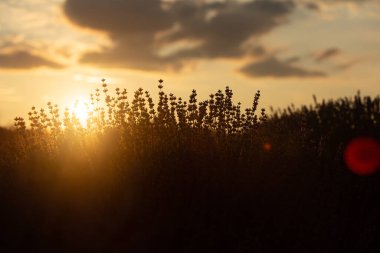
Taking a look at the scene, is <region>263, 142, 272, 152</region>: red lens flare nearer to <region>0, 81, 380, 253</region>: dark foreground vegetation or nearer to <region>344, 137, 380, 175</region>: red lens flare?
<region>0, 81, 380, 253</region>: dark foreground vegetation

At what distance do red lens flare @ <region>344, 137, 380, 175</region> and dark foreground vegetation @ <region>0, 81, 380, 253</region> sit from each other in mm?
146

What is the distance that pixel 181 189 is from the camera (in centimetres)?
554

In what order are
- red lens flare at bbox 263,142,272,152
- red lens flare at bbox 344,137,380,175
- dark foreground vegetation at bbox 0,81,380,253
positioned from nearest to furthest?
dark foreground vegetation at bbox 0,81,380,253 → red lens flare at bbox 263,142,272,152 → red lens flare at bbox 344,137,380,175

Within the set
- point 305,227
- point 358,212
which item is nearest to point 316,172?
point 358,212

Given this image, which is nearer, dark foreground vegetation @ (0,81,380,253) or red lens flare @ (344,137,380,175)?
dark foreground vegetation @ (0,81,380,253)

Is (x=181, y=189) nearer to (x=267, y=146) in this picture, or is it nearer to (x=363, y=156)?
(x=267, y=146)

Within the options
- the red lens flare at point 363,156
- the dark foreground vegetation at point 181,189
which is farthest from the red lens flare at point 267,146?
the red lens flare at point 363,156

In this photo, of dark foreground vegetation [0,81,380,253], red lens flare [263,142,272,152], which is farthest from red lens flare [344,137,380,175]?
red lens flare [263,142,272,152]

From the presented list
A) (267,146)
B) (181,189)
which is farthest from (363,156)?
(181,189)

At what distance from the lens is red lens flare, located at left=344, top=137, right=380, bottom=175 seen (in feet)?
24.6

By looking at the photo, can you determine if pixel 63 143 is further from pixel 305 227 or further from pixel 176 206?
pixel 305 227

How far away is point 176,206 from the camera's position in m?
5.34

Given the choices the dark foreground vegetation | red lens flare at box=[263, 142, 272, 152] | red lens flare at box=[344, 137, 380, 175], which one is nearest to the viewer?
the dark foreground vegetation

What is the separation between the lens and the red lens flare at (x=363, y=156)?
7.50 meters
